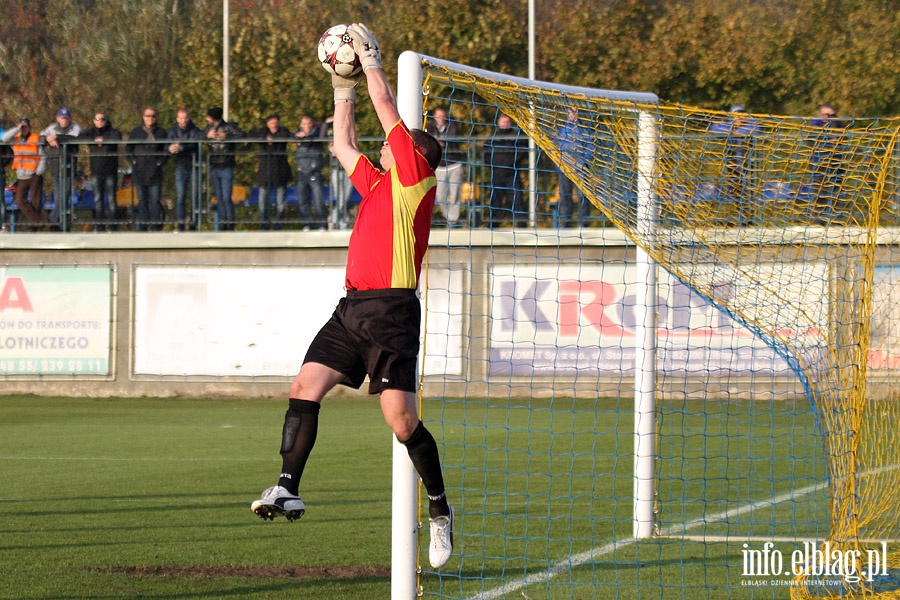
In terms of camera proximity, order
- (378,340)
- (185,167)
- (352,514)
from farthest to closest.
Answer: (185,167) < (352,514) < (378,340)

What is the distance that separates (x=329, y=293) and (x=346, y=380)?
1386 centimetres

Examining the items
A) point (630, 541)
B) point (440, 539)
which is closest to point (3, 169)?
point (630, 541)

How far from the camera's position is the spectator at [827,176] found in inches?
313

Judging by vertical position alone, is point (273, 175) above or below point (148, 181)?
above

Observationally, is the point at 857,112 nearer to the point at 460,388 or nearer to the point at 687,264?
the point at 460,388

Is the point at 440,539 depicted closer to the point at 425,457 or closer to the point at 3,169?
the point at 425,457

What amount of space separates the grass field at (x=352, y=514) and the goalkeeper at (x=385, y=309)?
1.13 m

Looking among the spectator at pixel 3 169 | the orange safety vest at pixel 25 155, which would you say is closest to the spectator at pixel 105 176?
the orange safety vest at pixel 25 155

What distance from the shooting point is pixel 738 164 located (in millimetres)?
8555

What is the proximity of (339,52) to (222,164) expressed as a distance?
14.7 m

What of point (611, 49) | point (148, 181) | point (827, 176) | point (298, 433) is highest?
point (611, 49)

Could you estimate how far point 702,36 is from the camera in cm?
3344

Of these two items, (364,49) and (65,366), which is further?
(65,366)

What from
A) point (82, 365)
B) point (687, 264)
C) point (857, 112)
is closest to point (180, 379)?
point (82, 365)
